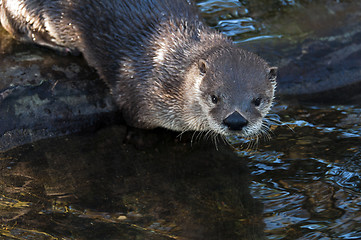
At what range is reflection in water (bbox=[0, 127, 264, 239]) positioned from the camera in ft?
10.6

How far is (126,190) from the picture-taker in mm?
3596

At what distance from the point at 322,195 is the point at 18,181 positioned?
1.92 metres

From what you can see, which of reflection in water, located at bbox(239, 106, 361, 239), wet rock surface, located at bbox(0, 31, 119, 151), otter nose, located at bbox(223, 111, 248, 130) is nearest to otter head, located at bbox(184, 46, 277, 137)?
otter nose, located at bbox(223, 111, 248, 130)

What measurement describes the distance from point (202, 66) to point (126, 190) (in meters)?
0.93

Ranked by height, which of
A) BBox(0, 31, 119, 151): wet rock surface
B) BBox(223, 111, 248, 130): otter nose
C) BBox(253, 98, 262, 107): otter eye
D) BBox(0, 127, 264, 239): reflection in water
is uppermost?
BBox(253, 98, 262, 107): otter eye

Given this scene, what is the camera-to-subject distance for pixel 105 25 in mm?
4219

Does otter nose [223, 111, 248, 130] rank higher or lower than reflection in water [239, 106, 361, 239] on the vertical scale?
higher

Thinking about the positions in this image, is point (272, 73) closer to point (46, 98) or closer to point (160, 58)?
point (160, 58)

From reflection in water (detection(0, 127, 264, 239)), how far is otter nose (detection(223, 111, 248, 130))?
0.49 metres

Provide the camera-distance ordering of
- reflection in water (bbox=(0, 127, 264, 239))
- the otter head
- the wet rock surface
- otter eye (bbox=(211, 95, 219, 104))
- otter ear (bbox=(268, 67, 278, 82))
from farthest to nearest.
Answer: the wet rock surface, otter ear (bbox=(268, 67, 278, 82)), otter eye (bbox=(211, 95, 219, 104)), the otter head, reflection in water (bbox=(0, 127, 264, 239))

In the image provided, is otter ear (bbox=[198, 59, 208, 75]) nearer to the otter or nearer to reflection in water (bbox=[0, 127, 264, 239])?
the otter

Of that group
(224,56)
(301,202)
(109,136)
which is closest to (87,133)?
(109,136)

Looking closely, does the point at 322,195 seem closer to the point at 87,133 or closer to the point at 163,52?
the point at 163,52

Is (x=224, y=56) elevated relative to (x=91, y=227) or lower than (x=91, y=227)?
elevated
